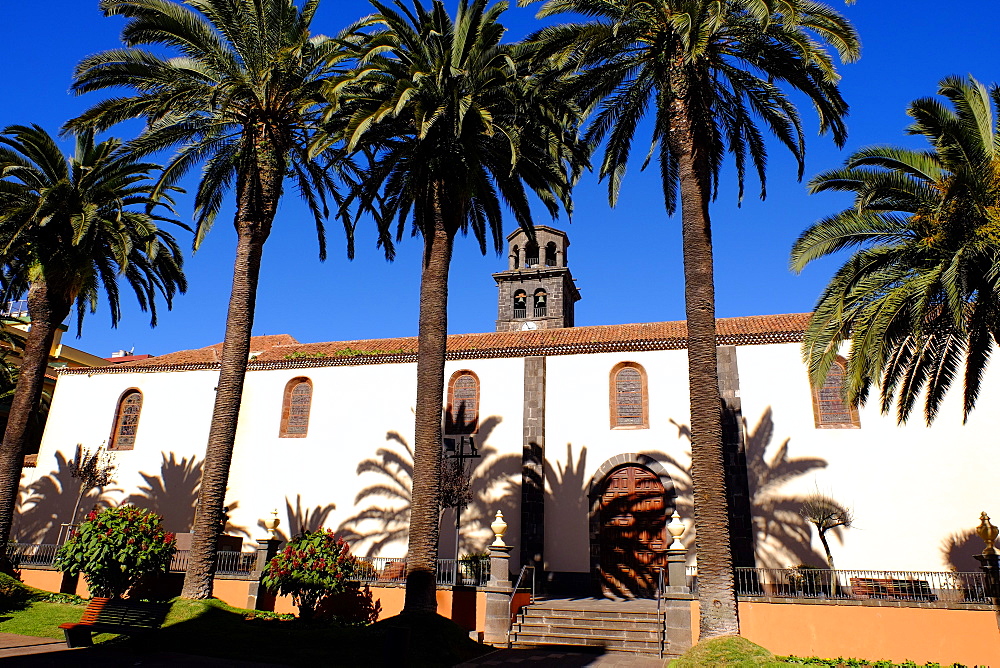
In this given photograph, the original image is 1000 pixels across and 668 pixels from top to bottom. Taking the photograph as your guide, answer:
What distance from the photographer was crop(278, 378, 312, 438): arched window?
82.0 feet

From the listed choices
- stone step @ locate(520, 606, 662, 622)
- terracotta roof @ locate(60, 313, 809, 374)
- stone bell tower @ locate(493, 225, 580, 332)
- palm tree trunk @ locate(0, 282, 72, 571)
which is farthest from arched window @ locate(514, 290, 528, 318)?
palm tree trunk @ locate(0, 282, 72, 571)

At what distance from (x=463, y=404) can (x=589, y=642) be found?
32.2 feet

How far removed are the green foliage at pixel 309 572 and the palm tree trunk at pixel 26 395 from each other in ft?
25.2

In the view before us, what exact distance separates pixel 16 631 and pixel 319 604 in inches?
248

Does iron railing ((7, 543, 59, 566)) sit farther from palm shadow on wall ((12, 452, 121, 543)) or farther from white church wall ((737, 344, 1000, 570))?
white church wall ((737, 344, 1000, 570))

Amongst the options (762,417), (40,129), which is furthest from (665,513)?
(40,129)

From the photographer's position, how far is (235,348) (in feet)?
54.5

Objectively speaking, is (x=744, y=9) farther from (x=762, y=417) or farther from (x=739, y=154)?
(x=762, y=417)

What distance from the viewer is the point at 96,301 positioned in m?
21.6

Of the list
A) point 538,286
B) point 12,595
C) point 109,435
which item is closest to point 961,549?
point 538,286

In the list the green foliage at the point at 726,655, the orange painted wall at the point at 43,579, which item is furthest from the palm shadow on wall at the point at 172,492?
the green foliage at the point at 726,655

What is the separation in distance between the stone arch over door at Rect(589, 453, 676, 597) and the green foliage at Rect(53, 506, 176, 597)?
11683 millimetres

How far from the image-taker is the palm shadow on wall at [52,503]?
25.4 meters

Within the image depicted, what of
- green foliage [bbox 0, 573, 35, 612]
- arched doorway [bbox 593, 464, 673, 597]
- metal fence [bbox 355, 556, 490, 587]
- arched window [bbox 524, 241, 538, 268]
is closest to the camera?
green foliage [bbox 0, 573, 35, 612]
